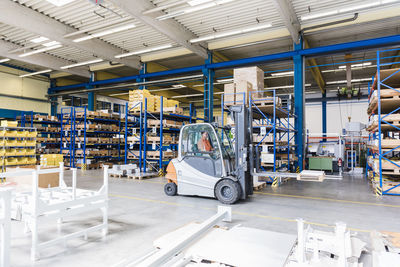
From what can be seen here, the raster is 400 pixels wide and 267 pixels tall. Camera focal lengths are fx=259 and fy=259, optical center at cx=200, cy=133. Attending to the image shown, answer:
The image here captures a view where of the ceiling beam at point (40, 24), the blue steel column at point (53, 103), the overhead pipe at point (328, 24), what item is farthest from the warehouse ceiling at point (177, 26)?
the blue steel column at point (53, 103)

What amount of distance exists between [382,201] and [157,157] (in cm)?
858

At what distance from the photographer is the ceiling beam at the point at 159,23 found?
10.0 metres

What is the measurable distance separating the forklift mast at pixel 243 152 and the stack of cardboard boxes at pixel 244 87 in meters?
3.57

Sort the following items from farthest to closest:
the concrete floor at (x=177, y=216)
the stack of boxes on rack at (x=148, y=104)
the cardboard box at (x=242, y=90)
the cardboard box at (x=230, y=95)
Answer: the stack of boxes on rack at (x=148, y=104)
the cardboard box at (x=230, y=95)
the cardboard box at (x=242, y=90)
the concrete floor at (x=177, y=216)

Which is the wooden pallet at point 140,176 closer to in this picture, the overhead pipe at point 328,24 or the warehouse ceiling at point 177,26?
the warehouse ceiling at point 177,26

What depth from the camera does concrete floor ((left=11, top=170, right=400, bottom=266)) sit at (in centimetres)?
355

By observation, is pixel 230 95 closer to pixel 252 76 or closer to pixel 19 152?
pixel 252 76

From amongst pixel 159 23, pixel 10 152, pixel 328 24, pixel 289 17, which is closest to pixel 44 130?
pixel 10 152

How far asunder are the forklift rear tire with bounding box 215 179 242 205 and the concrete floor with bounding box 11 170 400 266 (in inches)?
9.2

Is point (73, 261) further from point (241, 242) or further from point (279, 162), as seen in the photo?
point (279, 162)

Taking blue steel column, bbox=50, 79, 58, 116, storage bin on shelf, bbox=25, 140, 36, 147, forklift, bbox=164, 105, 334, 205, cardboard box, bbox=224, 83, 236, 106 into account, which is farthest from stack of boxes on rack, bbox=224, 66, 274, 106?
blue steel column, bbox=50, 79, 58, 116

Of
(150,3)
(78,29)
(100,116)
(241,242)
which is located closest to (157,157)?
(100,116)

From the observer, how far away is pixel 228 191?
643 cm

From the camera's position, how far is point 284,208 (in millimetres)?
6094
